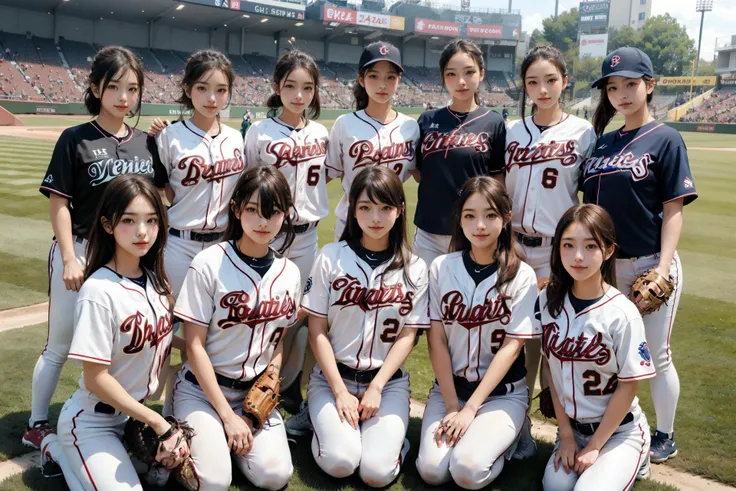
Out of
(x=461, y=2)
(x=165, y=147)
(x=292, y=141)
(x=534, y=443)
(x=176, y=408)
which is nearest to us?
(x=176, y=408)

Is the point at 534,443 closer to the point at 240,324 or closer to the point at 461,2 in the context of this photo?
the point at 240,324

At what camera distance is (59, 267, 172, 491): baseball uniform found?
2.84 meters

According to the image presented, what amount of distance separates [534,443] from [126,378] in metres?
2.14

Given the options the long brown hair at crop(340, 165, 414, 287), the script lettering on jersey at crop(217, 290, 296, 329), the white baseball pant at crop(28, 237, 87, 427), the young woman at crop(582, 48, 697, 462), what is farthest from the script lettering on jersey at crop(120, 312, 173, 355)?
the young woman at crop(582, 48, 697, 462)

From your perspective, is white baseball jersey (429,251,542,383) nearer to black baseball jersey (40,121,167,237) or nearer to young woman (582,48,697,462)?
young woman (582,48,697,462)

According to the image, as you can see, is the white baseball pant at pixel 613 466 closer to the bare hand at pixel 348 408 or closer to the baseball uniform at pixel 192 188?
the bare hand at pixel 348 408

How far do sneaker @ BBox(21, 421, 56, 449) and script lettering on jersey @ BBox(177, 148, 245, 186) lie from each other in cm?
151

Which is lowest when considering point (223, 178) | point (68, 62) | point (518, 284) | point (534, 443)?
point (534, 443)

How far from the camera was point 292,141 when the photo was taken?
420 centimetres

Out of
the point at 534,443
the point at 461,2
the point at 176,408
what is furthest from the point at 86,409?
the point at 461,2

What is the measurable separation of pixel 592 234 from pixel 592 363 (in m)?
0.61

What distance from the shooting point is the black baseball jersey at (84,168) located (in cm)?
342

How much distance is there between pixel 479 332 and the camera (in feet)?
11.3

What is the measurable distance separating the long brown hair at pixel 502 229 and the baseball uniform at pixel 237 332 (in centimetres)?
97
